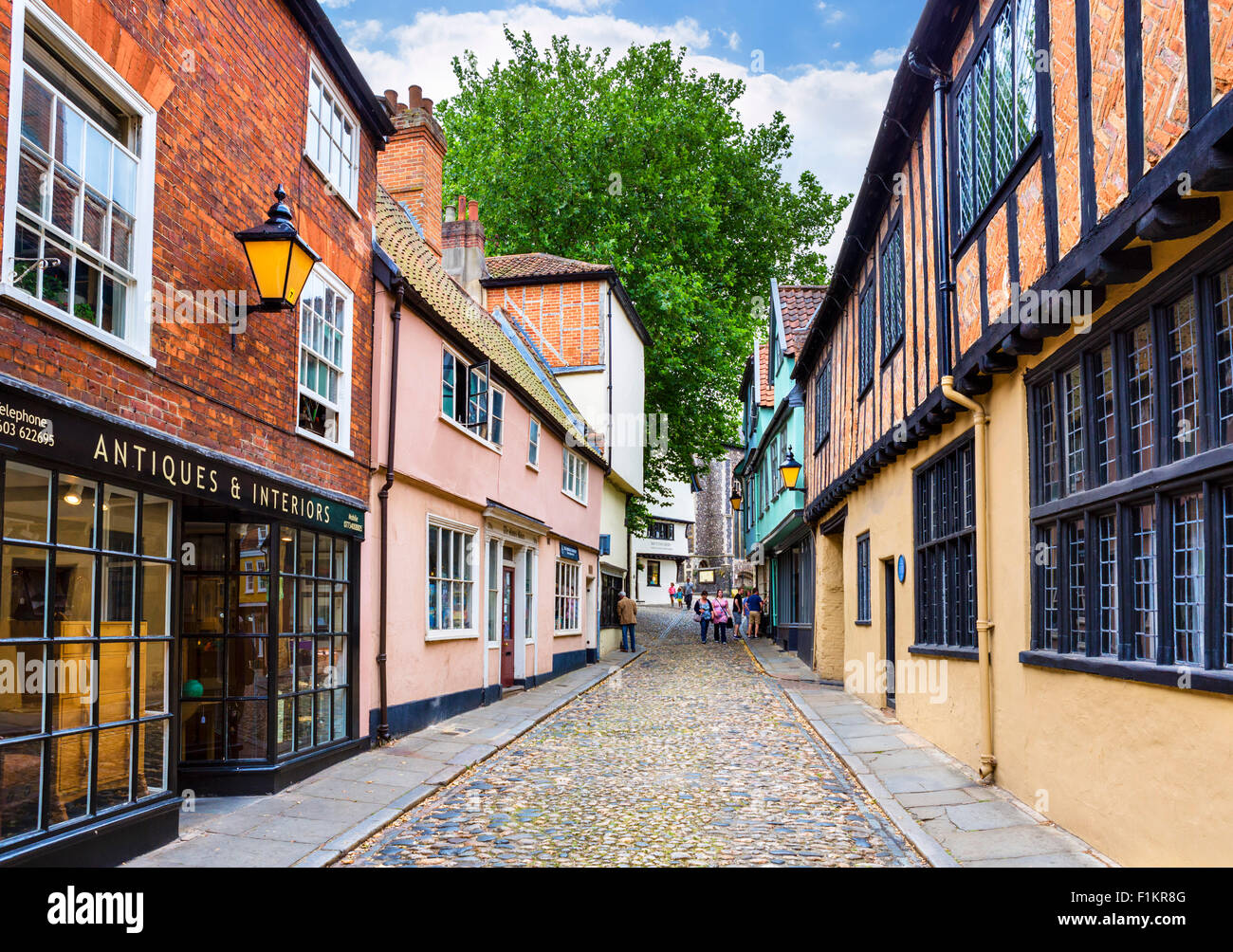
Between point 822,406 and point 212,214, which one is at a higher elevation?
point 822,406

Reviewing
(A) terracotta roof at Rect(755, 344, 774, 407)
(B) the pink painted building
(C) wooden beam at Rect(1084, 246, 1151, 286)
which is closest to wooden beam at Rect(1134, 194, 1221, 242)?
(C) wooden beam at Rect(1084, 246, 1151, 286)

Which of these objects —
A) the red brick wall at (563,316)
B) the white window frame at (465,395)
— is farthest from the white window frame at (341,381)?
the red brick wall at (563,316)

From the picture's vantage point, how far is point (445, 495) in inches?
512

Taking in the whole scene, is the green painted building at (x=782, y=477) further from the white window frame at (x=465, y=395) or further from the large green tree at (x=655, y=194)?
the white window frame at (x=465, y=395)

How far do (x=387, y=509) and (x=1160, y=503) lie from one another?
25.7 feet

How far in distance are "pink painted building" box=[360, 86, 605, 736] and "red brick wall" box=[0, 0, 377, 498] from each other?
54.8 inches

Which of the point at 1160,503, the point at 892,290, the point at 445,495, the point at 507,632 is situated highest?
the point at 892,290

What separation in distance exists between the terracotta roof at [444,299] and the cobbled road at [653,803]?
5563mm

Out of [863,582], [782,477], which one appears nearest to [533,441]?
[863,582]

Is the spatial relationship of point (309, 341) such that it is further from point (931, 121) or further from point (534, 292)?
point (534, 292)

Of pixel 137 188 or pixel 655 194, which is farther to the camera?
pixel 655 194

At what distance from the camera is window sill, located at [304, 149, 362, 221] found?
930 centimetres

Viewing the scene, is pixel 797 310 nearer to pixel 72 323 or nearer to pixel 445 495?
pixel 445 495

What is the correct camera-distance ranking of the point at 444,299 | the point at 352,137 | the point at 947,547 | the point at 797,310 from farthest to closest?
the point at 797,310 → the point at 444,299 → the point at 352,137 → the point at 947,547
